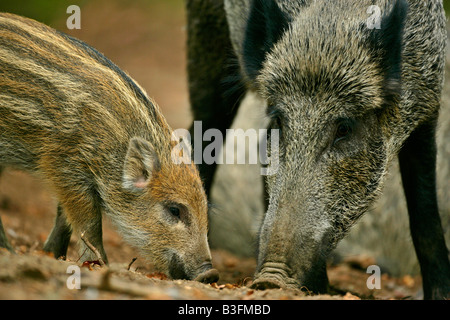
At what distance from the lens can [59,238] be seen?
4613 mm

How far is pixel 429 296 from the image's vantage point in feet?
16.4

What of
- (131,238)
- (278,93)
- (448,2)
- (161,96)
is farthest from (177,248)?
(161,96)

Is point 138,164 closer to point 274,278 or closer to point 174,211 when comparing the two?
point 174,211

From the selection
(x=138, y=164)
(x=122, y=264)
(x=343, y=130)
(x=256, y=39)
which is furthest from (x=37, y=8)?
(x=343, y=130)

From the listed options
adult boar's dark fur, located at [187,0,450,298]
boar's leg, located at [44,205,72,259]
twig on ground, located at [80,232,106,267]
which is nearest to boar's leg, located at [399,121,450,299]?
adult boar's dark fur, located at [187,0,450,298]

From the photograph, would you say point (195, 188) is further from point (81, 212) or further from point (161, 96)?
point (161, 96)

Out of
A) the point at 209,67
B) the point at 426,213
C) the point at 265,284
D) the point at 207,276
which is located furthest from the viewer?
the point at 209,67

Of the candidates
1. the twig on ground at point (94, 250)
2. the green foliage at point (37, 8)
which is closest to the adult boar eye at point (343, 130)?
the twig on ground at point (94, 250)

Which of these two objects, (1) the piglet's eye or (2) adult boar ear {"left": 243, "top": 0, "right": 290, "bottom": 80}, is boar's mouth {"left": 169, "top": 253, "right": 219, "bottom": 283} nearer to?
(1) the piglet's eye

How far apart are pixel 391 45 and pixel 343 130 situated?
2.27 feet

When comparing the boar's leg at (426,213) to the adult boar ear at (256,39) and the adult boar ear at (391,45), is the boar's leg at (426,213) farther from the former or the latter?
the adult boar ear at (256,39)

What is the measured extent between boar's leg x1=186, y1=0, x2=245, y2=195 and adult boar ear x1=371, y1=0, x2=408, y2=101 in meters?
2.00
